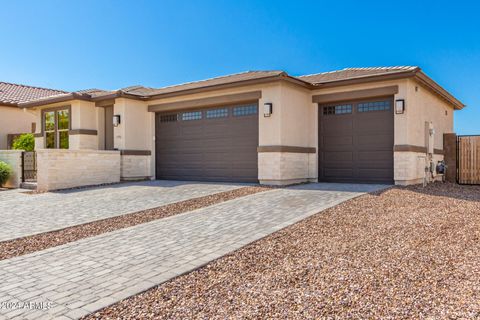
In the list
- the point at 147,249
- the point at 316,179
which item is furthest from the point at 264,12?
the point at 147,249

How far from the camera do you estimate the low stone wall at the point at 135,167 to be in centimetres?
1497

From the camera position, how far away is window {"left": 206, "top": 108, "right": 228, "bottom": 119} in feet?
45.9

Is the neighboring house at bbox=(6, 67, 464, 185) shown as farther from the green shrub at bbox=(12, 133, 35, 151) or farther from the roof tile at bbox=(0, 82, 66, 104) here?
the roof tile at bbox=(0, 82, 66, 104)

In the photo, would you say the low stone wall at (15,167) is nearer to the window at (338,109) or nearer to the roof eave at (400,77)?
the roof eave at (400,77)

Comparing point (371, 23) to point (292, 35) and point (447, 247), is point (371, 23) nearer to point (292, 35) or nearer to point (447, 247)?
point (292, 35)

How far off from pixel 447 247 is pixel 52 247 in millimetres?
5656

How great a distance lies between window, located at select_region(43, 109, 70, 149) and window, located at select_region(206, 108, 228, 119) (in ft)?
21.8

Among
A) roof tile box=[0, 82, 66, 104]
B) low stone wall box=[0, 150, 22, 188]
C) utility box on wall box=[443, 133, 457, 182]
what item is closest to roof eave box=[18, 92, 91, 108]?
low stone wall box=[0, 150, 22, 188]

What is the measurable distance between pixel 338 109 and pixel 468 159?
6.36 m

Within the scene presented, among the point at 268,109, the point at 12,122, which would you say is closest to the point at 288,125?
the point at 268,109

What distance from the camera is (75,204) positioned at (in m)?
9.44

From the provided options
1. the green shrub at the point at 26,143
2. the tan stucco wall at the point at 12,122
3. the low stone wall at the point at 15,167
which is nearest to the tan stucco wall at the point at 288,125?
the low stone wall at the point at 15,167

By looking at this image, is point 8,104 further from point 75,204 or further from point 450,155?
point 450,155

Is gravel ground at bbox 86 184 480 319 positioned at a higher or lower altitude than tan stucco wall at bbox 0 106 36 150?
lower
